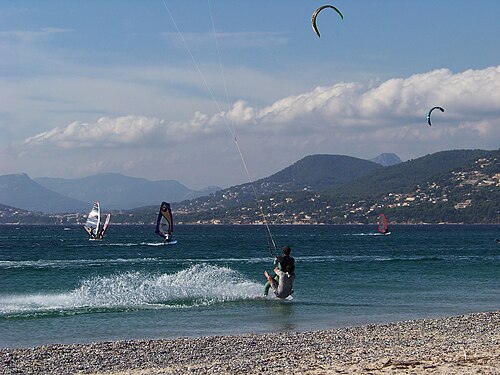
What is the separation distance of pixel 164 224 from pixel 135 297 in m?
55.8

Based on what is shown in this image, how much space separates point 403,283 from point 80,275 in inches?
722

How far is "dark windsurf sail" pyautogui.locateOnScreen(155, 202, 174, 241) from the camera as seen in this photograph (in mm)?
75062

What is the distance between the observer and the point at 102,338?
20719 millimetres

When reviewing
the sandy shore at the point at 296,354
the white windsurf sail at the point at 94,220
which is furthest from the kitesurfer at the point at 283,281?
the white windsurf sail at the point at 94,220

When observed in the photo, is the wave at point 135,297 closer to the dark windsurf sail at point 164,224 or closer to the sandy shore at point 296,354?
the sandy shore at point 296,354

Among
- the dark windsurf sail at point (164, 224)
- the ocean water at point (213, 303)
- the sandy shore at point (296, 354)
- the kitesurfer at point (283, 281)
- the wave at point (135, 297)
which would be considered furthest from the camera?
the dark windsurf sail at point (164, 224)

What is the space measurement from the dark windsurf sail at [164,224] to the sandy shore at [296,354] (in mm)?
54370

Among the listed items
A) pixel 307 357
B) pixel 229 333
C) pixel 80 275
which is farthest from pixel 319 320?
pixel 80 275

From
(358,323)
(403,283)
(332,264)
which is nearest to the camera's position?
(358,323)

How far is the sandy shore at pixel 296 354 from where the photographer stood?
14.2m

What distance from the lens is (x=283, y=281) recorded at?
86.7 ft

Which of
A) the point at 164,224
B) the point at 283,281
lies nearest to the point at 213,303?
the point at 283,281

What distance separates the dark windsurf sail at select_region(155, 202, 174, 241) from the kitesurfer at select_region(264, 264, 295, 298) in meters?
47.0

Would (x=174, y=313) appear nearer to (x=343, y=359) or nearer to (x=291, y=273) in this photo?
(x=291, y=273)
